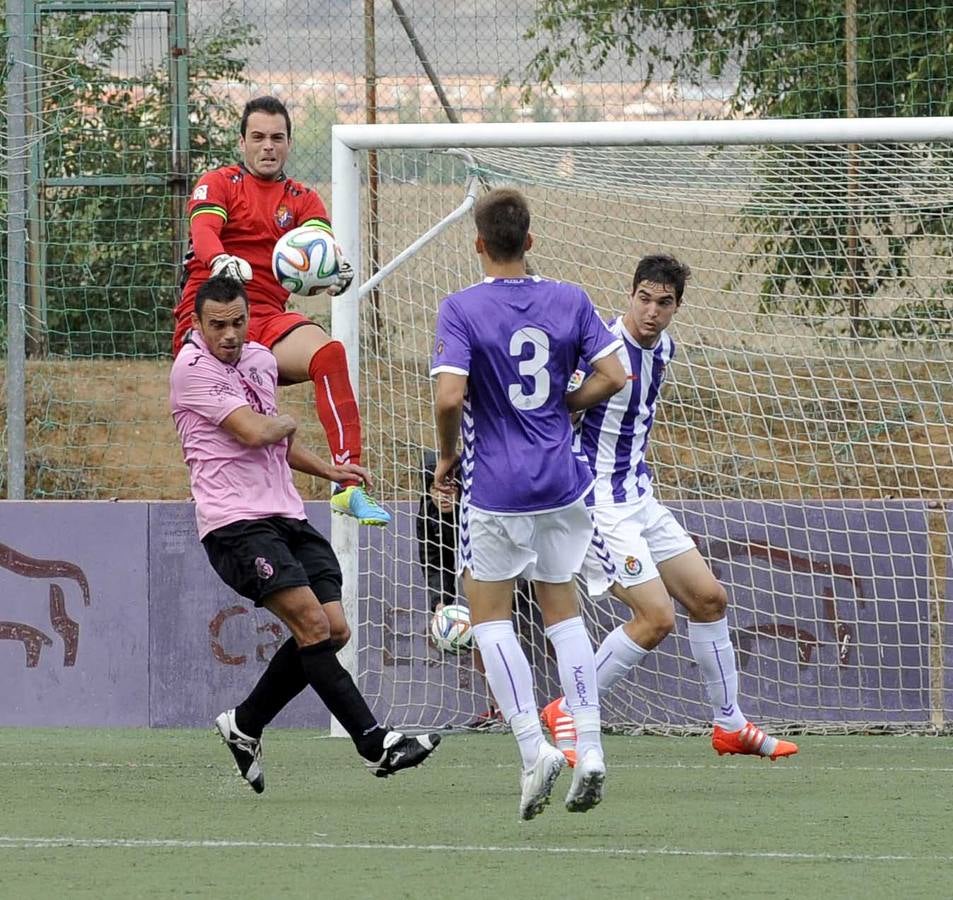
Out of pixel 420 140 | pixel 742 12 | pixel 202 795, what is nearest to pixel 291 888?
pixel 202 795

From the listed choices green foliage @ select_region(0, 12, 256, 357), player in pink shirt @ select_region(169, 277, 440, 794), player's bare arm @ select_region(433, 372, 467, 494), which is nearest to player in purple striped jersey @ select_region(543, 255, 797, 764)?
player in pink shirt @ select_region(169, 277, 440, 794)

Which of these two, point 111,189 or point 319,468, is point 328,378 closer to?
point 319,468

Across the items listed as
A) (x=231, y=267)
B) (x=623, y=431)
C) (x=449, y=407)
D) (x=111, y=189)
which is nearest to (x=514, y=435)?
(x=449, y=407)

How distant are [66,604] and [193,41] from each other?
13.8 ft

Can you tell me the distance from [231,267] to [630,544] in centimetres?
189

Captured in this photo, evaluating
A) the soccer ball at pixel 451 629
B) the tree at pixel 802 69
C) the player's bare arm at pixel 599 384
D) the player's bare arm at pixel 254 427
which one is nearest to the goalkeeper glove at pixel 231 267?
the player's bare arm at pixel 254 427

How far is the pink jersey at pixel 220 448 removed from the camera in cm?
643

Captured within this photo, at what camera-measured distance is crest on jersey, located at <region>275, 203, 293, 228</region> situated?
24.8 feet

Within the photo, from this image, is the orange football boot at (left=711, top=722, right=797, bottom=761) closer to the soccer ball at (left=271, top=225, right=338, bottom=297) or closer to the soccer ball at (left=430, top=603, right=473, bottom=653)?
the soccer ball at (left=430, top=603, right=473, bottom=653)

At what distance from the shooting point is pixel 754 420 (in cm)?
1173

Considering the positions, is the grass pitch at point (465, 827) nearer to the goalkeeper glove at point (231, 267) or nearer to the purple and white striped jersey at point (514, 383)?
the purple and white striped jersey at point (514, 383)

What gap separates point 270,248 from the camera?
300 inches

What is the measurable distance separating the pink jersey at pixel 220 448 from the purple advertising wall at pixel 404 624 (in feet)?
9.39

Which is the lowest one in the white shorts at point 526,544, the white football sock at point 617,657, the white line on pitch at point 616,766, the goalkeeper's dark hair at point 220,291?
the white line on pitch at point 616,766
